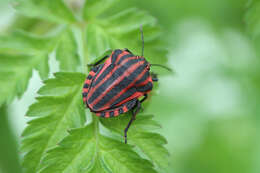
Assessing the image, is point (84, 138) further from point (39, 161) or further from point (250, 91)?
point (250, 91)

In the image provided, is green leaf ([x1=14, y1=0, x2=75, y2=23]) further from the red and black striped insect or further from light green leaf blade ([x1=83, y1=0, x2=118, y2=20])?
the red and black striped insect

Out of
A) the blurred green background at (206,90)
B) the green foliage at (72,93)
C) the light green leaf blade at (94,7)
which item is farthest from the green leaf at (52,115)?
the blurred green background at (206,90)

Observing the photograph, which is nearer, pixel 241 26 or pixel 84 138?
pixel 84 138

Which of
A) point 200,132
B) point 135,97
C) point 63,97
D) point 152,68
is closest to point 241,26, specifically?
point 200,132

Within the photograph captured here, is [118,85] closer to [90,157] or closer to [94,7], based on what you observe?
[90,157]

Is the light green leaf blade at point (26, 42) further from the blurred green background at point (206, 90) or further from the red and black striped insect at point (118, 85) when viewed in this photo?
the blurred green background at point (206, 90)
